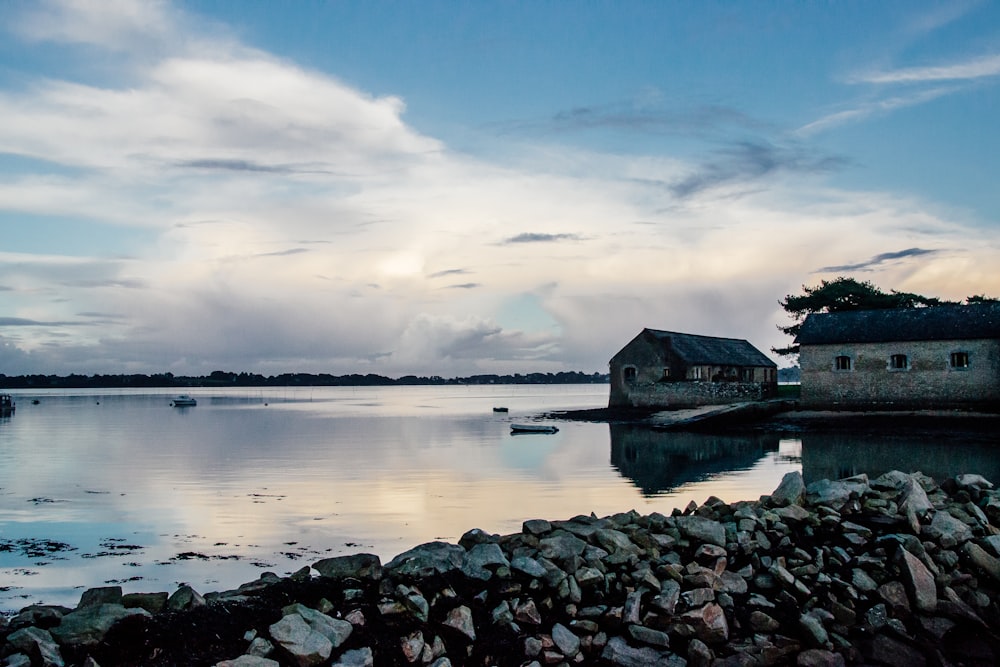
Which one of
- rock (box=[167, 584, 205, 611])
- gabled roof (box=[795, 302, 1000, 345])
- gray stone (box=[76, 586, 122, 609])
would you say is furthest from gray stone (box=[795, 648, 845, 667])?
gabled roof (box=[795, 302, 1000, 345])

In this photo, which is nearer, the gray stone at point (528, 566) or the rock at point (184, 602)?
the rock at point (184, 602)

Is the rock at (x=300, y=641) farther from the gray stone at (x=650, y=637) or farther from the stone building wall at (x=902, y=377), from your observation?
the stone building wall at (x=902, y=377)

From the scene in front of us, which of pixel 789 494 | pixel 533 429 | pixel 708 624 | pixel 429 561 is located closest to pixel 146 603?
pixel 429 561

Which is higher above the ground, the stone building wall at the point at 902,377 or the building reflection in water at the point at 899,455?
the stone building wall at the point at 902,377

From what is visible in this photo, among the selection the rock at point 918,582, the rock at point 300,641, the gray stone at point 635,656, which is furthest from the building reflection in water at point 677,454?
the rock at point 300,641

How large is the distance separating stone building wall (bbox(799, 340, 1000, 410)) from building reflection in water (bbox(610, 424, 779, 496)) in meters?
6.78

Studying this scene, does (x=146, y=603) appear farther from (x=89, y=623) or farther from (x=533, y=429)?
(x=533, y=429)

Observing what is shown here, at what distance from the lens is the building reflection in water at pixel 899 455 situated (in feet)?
77.5

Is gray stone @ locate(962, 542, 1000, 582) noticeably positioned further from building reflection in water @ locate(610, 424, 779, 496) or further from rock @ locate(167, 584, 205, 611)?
building reflection in water @ locate(610, 424, 779, 496)

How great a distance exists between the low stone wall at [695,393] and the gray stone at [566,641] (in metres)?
44.2

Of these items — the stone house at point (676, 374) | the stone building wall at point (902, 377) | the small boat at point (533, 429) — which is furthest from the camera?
the stone house at point (676, 374)

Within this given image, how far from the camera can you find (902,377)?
4150 cm

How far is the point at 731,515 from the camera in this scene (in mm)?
11820

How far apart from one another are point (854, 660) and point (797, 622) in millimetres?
668
